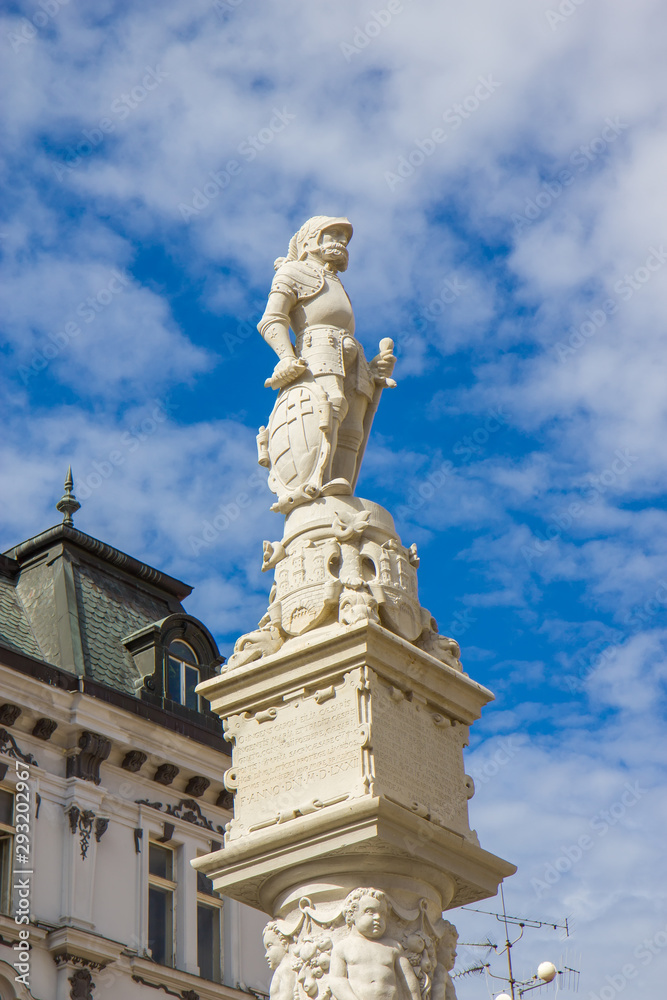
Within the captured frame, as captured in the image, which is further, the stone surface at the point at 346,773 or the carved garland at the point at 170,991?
the carved garland at the point at 170,991

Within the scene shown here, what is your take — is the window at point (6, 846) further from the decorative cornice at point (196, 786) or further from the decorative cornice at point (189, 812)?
the decorative cornice at point (196, 786)

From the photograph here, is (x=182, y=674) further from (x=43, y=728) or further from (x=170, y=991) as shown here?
(x=170, y=991)

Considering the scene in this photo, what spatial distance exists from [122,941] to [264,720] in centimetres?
1168

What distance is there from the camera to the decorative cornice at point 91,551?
25.0m

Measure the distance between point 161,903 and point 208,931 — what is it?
1.19 metres

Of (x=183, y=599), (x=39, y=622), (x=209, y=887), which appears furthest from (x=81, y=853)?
(x=183, y=599)

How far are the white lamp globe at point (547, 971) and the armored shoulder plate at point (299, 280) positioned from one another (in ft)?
68.1

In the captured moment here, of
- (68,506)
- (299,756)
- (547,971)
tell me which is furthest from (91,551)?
(299,756)

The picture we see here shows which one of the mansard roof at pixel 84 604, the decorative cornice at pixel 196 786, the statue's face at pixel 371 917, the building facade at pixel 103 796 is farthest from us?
the mansard roof at pixel 84 604

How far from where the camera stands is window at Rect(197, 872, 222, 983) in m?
22.1

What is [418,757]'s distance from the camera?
9.86 meters

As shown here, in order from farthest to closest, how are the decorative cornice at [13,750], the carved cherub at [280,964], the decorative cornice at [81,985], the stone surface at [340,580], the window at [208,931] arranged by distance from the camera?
1. the window at [208,931]
2. the decorative cornice at [13,750]
3. the decorative cornice at [81,985]
4. the stone surface at [340,580]
5. the carved cherub at [280,964]

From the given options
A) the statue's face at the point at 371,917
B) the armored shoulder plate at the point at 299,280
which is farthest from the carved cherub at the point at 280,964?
the armored shoulder plate at the point at 299,280

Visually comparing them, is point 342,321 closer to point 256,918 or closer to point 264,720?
point 264,720
